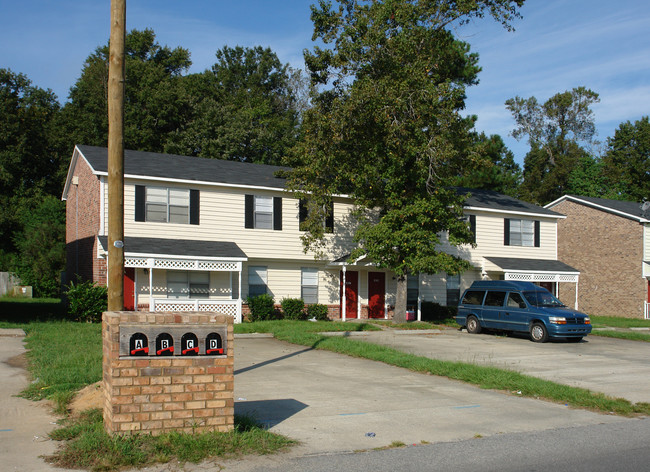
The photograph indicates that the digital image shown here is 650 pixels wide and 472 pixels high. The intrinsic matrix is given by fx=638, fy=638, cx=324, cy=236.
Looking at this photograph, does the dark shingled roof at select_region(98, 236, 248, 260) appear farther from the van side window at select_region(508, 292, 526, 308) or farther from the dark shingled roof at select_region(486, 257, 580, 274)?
the dark shingled roof at select_region(486, 257, 580, 274)

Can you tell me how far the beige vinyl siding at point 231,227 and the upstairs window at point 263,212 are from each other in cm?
16

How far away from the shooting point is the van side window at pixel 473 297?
22864 mm

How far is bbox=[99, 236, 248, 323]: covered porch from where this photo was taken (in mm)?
22203

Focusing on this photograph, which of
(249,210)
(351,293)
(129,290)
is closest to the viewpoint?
(129,290)

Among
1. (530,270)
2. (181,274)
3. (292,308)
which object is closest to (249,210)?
(181,274)

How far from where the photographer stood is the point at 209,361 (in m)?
7.18

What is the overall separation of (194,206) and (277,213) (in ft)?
11.3

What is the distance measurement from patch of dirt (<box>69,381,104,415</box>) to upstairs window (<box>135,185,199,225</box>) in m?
14.8

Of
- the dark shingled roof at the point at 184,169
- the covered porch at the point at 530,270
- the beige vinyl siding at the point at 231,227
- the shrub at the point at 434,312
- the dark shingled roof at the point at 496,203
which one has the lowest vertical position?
the shrub at the point at 434,312

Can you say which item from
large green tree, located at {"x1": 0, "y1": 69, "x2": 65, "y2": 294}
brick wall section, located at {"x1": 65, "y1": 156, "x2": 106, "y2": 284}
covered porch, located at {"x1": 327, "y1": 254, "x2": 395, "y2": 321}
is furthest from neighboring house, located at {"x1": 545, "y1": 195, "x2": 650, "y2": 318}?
large green tree, located at {"x1": 0, "y1": 69, "x2": 65, "y2": 294}

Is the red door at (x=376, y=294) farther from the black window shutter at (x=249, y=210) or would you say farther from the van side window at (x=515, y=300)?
the van side window at (x=515, y=300)

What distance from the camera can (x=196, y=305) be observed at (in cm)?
2292

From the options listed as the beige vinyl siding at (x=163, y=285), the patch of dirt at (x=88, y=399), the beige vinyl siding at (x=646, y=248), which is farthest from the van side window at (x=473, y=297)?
the patch of dirt at (x=88, y=399)

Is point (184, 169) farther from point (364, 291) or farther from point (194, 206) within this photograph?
point (364, 291)
